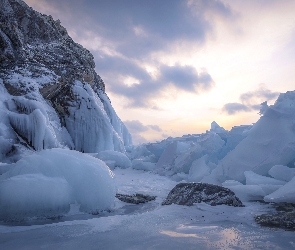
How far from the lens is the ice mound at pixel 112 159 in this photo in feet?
38.6

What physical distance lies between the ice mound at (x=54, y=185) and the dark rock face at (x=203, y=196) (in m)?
1.36

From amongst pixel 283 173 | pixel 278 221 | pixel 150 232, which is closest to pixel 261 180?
pixel 283 173

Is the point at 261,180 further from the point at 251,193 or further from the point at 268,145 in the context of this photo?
the point at 268,145

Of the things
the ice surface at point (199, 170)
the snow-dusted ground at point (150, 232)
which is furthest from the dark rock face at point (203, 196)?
the ice surface at point (199, 170)

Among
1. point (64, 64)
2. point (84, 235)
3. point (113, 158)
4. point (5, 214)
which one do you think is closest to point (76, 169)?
point (5, 214)

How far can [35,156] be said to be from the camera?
159 inches

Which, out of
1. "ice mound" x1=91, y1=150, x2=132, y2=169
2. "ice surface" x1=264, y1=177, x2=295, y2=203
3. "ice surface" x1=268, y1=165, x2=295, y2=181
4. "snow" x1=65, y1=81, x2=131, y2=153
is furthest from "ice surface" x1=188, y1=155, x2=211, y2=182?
"snow" x1=65, y1=81, x2=131, y2=153

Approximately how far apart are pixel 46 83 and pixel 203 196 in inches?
396

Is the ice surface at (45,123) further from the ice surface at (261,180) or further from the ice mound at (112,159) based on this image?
the ice surface at (261,180)

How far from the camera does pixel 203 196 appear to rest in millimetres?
4684

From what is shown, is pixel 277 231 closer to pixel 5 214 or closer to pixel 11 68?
pixel 5 214

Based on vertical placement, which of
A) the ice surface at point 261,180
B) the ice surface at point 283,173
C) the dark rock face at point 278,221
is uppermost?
the ice surface at point 283,173

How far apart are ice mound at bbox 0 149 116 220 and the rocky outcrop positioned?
5.22m

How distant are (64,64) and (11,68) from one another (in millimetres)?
3330
